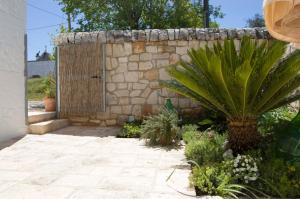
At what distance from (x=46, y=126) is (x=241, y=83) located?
463cm

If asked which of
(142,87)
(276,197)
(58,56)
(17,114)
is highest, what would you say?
(58,56)

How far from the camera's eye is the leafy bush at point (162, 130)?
5961 millimetres

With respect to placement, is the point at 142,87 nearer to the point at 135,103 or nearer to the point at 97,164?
the point at 135,103

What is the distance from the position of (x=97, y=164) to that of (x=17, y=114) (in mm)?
2775

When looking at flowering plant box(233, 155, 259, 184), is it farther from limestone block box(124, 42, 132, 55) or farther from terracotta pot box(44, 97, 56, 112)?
terracotta pot box(44, 97, 56, 112)

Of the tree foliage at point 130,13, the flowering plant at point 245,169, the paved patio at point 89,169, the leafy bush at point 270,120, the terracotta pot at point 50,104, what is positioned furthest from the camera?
the tree foliage at point 130,13

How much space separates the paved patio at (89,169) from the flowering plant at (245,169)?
0.60 m

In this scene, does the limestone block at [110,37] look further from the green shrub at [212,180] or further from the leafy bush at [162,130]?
the green shrub at [212,180]

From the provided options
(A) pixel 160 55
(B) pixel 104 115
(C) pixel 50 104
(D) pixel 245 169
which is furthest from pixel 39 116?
(D) pixel 245 169

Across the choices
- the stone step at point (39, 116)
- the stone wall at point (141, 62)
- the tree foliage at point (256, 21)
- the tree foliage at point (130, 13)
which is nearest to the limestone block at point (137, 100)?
the stone wall at point (141, 62)

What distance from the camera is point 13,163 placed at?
477 centimetres

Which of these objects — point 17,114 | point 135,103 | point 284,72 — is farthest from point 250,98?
point 17,114

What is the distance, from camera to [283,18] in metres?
2.04

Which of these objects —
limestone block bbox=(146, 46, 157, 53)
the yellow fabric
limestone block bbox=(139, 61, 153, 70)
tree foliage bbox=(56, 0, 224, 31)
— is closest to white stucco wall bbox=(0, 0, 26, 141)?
limestone block bbox=(139, 61, 153, 70)
